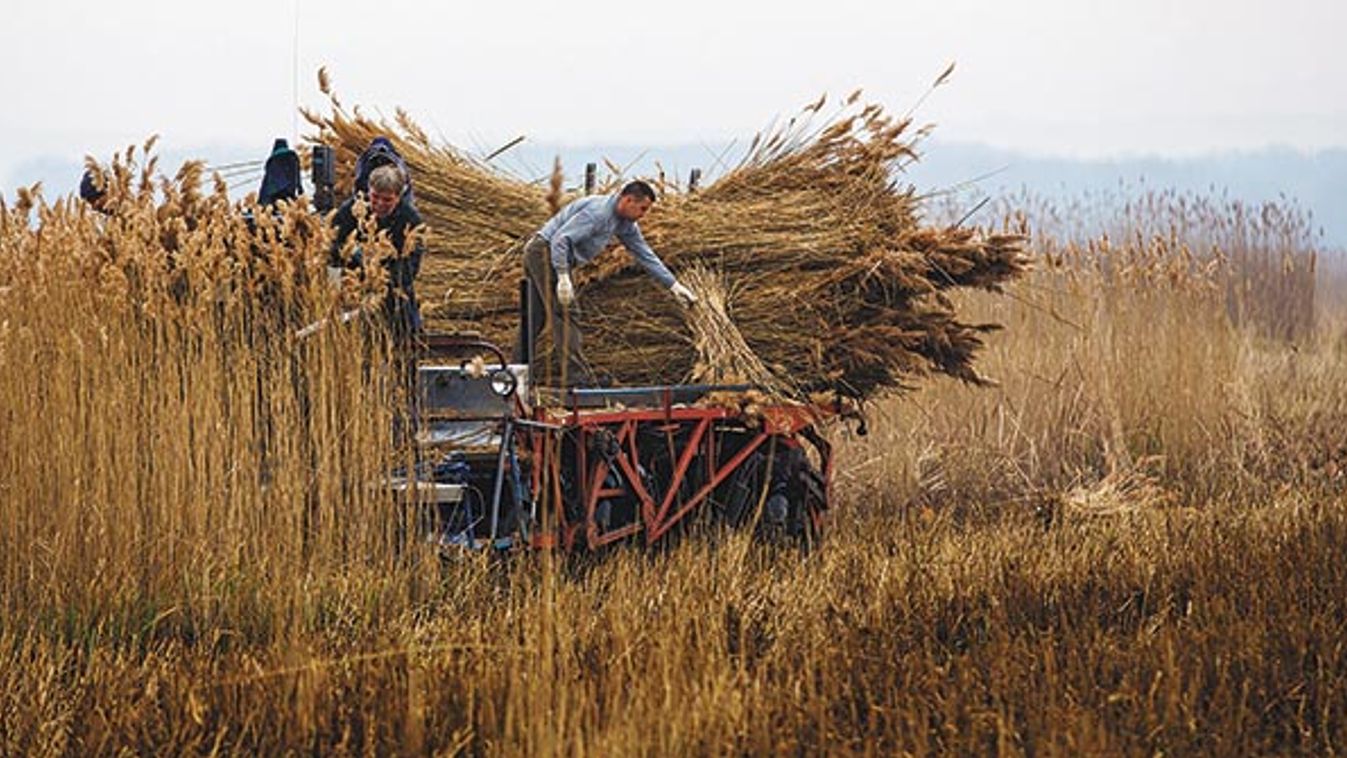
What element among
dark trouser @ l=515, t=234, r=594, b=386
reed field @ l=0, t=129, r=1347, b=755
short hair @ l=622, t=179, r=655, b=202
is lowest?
reed field @ l=0, t=129, r=1347, b=755

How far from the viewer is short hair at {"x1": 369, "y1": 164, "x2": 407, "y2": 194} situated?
352 inches

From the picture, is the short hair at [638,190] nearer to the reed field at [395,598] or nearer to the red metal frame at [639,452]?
the red metal frame at [639,452]

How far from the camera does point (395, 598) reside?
7.71 metres

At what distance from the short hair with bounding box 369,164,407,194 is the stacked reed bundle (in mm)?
1265

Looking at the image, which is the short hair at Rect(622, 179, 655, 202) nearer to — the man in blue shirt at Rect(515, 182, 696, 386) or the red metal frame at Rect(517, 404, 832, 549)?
the man in blue shirt at Rect(515, 182, 696, 386)

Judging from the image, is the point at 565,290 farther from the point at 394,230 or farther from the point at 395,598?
the point at 395,598

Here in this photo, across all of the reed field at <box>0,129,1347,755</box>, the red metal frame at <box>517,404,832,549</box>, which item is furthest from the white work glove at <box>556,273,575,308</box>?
the reed field at <box>0,129,1347,755</box>

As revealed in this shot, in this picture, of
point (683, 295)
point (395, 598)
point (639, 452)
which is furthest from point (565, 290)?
point (395, 598)

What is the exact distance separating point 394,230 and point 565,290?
0.86 metres

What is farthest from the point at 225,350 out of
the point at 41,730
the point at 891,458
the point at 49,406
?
the point at 891,458

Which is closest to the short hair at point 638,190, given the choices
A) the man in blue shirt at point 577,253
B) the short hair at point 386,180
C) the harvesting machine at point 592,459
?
the man in blue shirt at point 577,253

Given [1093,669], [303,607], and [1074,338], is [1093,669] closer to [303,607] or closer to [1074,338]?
[303,607]

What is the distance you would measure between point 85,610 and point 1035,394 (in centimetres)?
778

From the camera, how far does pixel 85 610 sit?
23.6 ft
